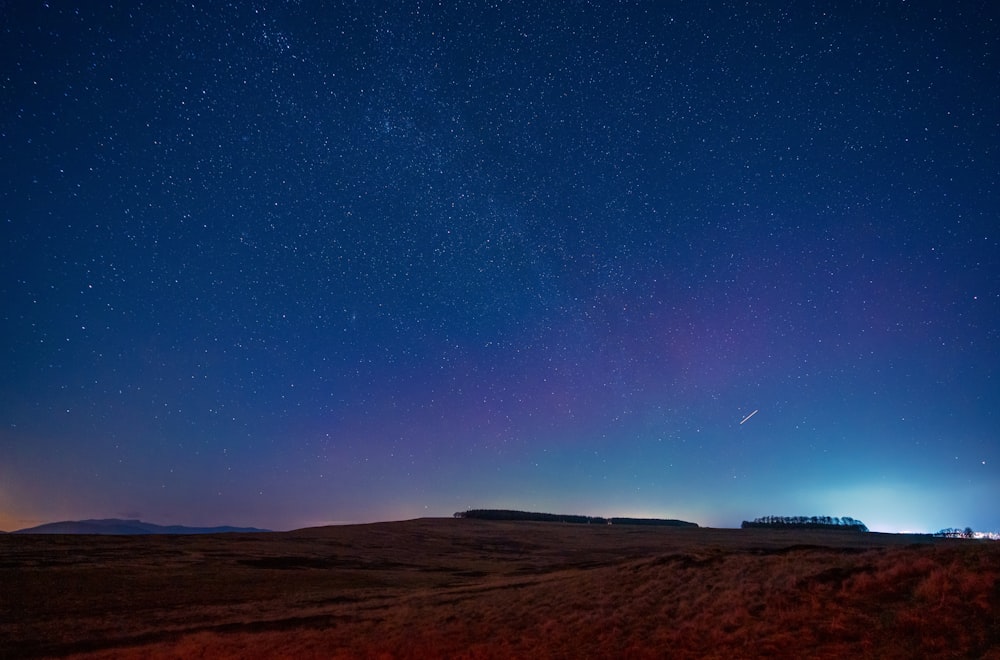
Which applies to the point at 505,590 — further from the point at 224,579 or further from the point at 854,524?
the point at 854,524

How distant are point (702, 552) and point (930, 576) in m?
11.6

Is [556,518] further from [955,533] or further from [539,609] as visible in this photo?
[539,609]

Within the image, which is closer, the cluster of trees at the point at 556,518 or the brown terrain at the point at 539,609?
the brown terrain at the point at 539,609

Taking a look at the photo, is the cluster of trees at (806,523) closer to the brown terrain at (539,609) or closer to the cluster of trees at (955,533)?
the cluster of trees at (955,533)

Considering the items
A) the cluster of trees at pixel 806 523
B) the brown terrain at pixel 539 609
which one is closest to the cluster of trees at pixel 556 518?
the cluster of trees at pixel 806 523

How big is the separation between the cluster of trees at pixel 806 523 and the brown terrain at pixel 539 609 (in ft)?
273

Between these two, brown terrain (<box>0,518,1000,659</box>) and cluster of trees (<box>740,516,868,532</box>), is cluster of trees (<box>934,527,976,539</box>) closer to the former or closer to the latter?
Answer: cluster of trees (<box>740,516,868,532</box>)

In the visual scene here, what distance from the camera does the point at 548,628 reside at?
1706 cm

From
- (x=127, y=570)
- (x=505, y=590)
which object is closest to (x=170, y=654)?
(x=505, y=590)

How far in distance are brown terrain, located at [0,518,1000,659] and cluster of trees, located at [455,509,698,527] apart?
288 ft

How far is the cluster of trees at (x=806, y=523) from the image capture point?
97169 millimetres

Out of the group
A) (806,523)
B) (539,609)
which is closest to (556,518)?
(806,523)

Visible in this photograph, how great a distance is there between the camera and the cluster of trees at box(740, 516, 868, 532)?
97.2m

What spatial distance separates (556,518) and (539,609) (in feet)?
400
